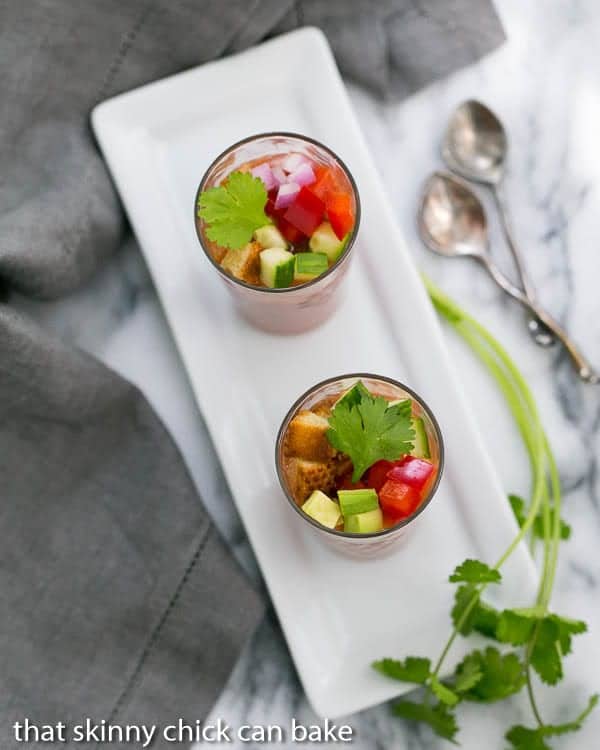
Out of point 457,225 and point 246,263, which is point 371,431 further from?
point 457,225

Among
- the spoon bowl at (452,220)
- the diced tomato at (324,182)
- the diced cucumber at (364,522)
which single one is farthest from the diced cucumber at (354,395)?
the spoon bowl at (452,220)

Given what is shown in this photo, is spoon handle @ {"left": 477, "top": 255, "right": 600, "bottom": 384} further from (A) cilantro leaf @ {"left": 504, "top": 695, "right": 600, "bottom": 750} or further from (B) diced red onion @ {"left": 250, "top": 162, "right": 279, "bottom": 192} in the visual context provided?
(A) cilantro leaf @ {"left": 504, "top": 695, "right": 600, "bottom": 750}

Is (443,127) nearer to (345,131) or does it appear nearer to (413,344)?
(345,131)

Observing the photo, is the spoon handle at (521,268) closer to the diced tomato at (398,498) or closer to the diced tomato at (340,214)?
the diced tomato at (340,214)

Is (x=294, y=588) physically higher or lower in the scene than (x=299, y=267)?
lower

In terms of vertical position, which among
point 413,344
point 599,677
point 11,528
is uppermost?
point 413,344

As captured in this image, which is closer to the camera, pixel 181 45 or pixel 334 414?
pixel 334 414

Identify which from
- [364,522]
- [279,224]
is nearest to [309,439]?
[364,522]

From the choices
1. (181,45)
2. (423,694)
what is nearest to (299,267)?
(181,45)
